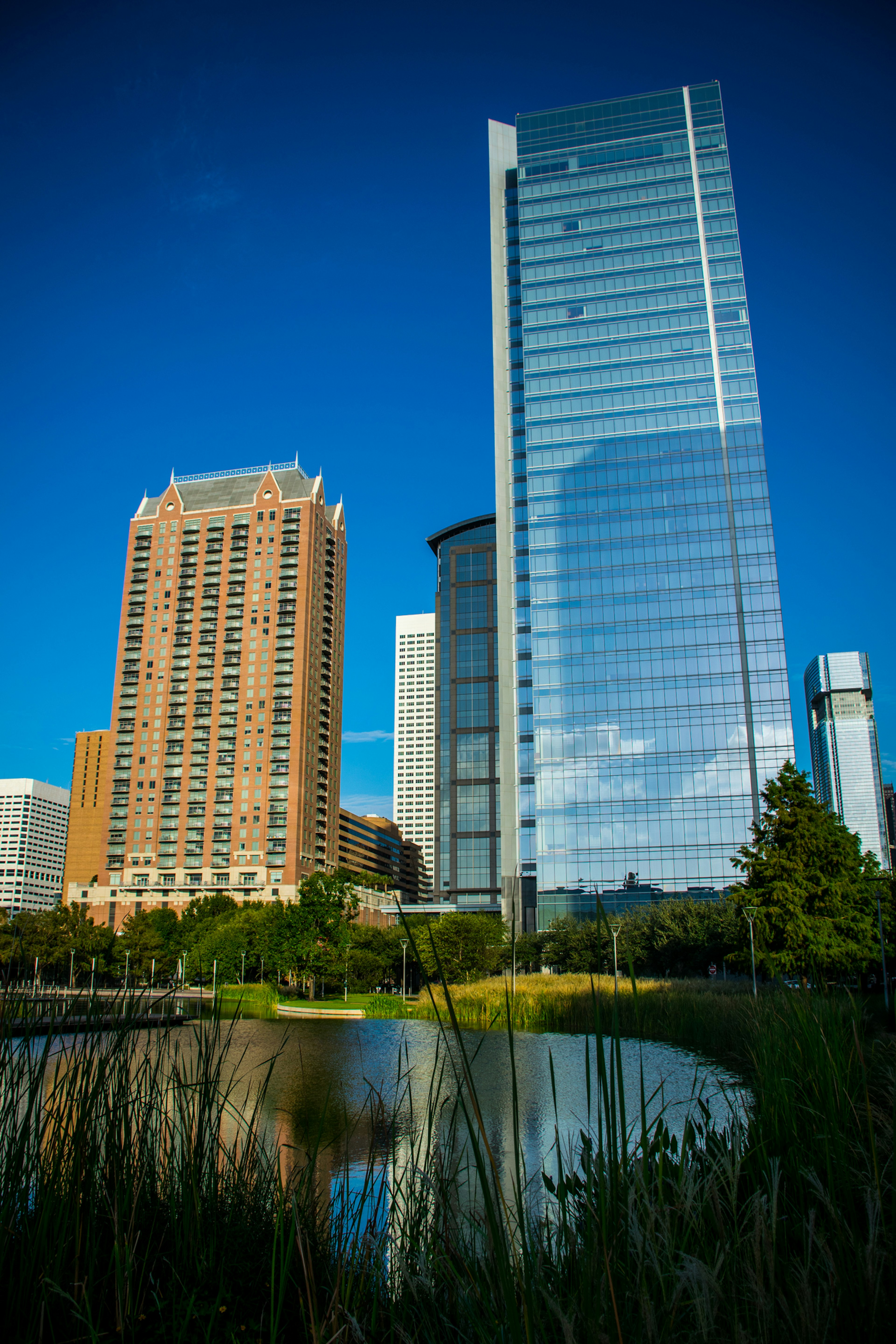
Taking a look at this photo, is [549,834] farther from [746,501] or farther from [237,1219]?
[237,1219]

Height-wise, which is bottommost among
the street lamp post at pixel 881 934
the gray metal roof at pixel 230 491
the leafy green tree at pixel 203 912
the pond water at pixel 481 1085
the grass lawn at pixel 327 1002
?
the grass lawn at pixel 327 1002

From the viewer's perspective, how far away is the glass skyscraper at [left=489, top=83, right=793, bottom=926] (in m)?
81.7

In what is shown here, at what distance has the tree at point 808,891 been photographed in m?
30.0

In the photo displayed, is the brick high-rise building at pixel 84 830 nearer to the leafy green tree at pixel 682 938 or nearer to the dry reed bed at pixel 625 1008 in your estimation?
the leafy green tree at pixel 682 938

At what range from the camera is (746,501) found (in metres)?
84.4

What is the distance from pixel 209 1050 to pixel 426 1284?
1845mm

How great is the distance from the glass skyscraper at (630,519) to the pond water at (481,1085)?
165 ft

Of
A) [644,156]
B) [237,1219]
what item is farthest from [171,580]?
[237,1219]

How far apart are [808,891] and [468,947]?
41.8 metres

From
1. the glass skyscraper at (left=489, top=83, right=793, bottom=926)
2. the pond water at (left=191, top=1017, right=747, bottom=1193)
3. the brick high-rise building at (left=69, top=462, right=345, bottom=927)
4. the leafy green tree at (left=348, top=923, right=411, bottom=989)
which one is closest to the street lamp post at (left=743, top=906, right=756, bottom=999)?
the pond water at (left=191, top=1017, right=747, bottom=1193)

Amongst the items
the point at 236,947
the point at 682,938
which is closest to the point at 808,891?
the point at 682,938

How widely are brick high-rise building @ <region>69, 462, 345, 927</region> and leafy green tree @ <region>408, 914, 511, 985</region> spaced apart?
54.3 m

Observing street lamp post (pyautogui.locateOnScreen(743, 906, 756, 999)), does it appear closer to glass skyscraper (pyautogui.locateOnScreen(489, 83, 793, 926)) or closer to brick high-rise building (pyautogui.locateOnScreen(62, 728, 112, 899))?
glass skyscraper (pyautogui.locateOnScreen(489, 83, 793, 926))

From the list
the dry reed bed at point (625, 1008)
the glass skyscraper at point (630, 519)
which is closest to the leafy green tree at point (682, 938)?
the glass skyscraper at point (630, 519)
